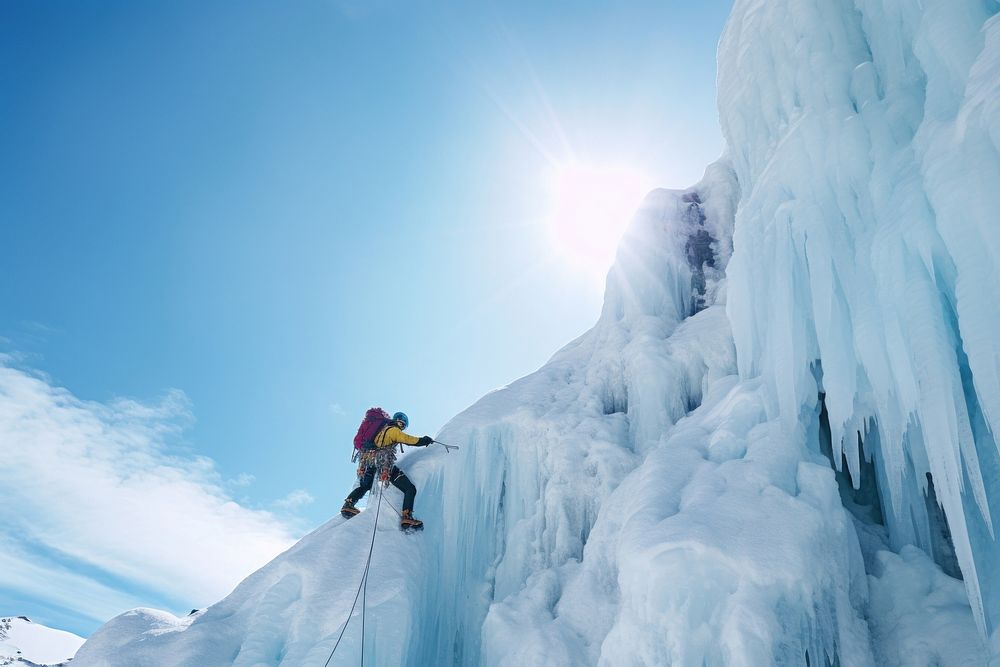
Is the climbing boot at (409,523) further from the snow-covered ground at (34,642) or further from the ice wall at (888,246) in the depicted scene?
the snow-covered ground at (34,642)

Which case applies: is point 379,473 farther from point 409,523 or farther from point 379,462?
point 409,523

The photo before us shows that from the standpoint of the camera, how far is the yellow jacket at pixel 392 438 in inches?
351

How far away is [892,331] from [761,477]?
1729mm

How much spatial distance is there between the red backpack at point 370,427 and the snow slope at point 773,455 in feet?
2.71

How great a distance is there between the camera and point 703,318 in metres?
9.78

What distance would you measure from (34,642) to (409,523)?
48892 millimetres

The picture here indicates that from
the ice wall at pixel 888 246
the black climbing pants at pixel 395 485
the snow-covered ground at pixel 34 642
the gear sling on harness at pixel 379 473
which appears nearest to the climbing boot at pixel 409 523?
the black climbing pants at pixel 395 485

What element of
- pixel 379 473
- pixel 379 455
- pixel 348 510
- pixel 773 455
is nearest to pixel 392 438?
pixel 379 455

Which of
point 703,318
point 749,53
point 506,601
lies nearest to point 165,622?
point 506,601

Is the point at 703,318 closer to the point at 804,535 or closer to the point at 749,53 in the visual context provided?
the point at 749,53

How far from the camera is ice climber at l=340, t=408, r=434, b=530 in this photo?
28.7 feet

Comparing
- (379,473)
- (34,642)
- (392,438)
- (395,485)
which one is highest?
(392,438)

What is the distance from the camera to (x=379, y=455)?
8875 millimetres

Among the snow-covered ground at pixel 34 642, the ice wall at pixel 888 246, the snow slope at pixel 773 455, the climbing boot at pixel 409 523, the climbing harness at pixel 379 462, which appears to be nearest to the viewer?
the ice wall at pixel 888 246
